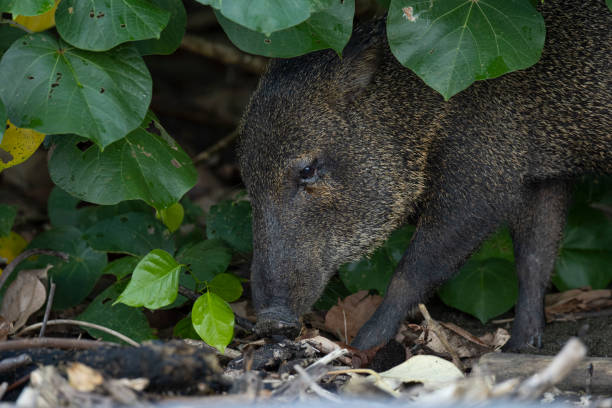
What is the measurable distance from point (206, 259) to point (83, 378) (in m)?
1.81

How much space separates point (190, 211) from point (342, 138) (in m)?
1.62

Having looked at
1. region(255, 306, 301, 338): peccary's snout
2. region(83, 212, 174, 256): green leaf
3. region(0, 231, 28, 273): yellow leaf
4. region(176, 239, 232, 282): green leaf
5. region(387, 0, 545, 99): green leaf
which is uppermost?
region(387, 0, 545, 99): green leaf

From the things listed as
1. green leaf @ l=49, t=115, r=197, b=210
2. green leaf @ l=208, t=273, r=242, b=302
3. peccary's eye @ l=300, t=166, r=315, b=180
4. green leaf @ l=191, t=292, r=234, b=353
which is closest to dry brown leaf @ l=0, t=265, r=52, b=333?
green leaf @ l=49, t=115, r=197, b=210

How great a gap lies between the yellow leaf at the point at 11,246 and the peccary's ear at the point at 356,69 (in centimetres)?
198

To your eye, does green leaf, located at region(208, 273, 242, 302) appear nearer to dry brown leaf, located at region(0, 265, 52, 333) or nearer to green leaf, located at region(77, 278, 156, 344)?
green leaf, located at region(77, 278, 156, 344)

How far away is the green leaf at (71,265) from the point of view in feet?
11.7

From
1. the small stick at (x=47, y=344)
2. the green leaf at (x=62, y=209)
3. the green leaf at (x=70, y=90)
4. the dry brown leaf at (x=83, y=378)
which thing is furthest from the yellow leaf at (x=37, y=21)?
the dry brown leaf at (x=83, y=378)

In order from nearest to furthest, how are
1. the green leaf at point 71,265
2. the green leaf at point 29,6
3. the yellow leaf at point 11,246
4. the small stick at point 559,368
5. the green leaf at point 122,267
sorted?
the small stick at point 559,368 → the green leaf at point 29,6 → the green leaf at point 122,267 → the green leaf at point 71,265 → the yellow leaf at point 11,246

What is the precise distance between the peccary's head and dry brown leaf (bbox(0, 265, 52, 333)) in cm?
95

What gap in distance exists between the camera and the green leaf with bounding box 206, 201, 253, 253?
3.76 metres

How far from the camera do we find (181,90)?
7.06m

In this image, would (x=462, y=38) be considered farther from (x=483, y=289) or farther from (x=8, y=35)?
(x=8, y=35)

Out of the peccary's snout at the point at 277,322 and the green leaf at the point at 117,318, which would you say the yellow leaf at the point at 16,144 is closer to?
the green leaf at the point at 117,318

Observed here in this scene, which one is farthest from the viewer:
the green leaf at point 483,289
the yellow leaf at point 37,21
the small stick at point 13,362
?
the green leaf at point 483,289
